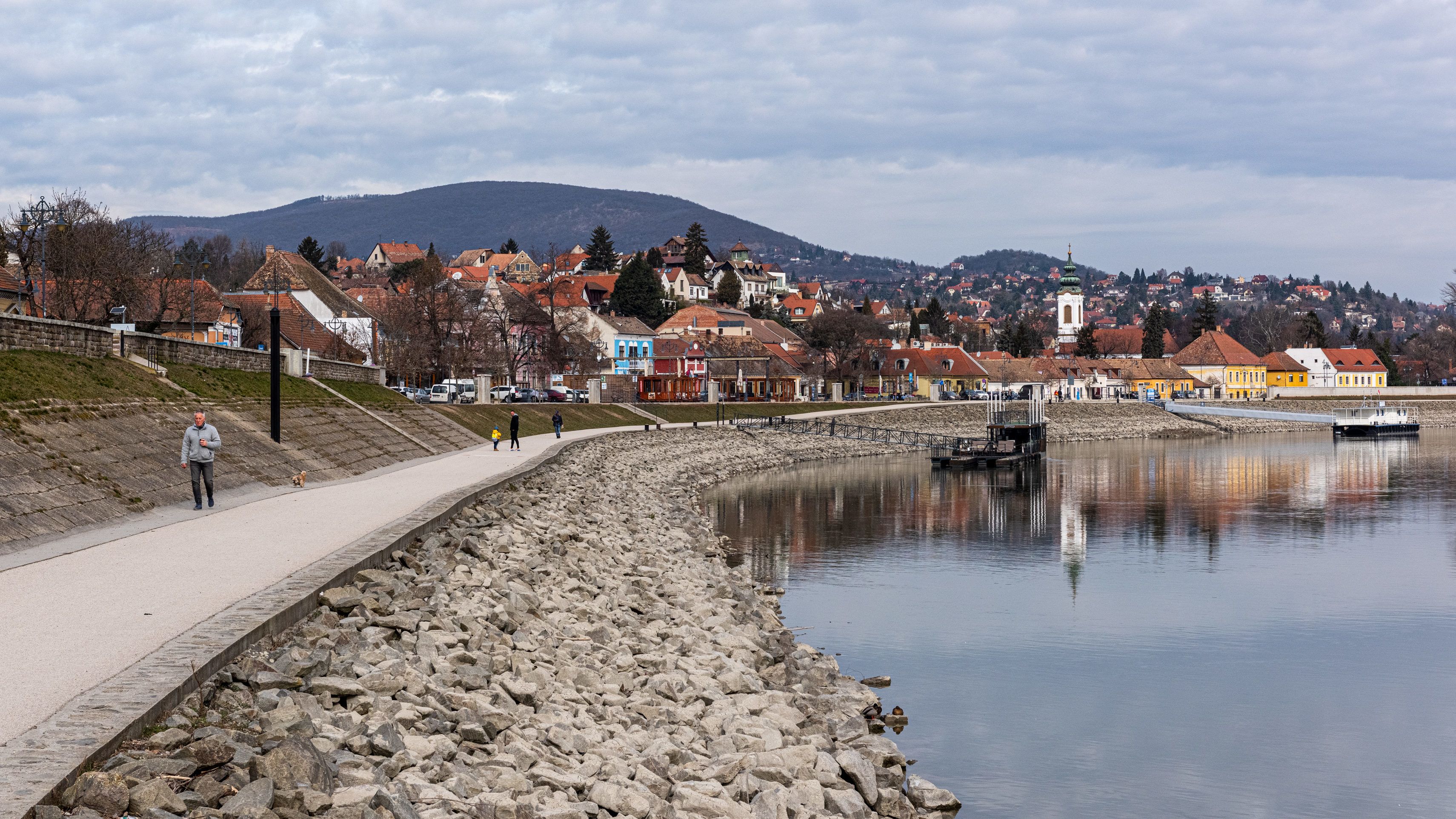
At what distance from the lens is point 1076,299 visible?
629ft

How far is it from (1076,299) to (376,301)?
123431 mm

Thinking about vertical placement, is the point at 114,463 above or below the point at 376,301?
below

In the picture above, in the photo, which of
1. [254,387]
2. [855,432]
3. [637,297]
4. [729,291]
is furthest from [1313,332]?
[254,387]

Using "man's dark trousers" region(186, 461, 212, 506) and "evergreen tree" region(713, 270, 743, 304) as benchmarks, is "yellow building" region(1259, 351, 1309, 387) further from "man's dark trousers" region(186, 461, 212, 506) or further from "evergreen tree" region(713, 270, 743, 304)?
"man's dark trousers" region(186, 461, 212, 506)

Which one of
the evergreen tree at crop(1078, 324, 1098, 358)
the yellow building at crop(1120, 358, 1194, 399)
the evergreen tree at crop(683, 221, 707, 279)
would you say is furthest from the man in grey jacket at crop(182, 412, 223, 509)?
the evergreen tree at crop(683, 221, 707, 279)

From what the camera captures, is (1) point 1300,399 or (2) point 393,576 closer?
(2) point 393,576

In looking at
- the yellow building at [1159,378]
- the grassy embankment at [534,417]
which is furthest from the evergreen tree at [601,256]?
the grassy embankment at [534,417]

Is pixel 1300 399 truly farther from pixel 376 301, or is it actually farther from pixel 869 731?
pixel 869 731

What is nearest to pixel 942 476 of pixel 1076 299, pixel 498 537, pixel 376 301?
pixel 498 537

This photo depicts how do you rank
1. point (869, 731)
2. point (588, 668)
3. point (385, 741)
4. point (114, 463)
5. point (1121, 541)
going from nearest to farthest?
point (385, 741) → point (588, 668) → point (869, 731) → point (114, 463) → point (1121, 541)

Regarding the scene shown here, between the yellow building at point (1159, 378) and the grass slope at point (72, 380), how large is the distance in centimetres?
13196

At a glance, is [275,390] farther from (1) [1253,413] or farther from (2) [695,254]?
(2) [695,254]

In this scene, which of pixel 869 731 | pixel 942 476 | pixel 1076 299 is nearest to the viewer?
pixel 869 731

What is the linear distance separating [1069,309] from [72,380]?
179 metres
